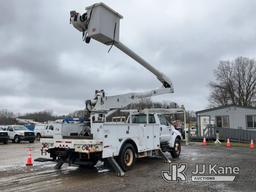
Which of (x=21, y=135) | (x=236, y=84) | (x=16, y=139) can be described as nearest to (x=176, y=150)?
(x=21, y=135)

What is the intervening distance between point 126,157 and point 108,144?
4.24ft

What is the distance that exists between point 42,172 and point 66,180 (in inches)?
69.5

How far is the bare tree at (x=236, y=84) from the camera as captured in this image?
5862cm

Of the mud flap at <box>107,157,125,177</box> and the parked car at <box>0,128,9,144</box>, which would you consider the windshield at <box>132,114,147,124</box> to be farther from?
the parked car at <box>0,128,9,144</box>

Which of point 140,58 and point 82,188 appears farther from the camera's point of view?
point 140,58

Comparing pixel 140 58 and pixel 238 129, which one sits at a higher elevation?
pixel 140 58

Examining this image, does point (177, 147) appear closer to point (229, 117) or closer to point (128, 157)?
point (128, 157)

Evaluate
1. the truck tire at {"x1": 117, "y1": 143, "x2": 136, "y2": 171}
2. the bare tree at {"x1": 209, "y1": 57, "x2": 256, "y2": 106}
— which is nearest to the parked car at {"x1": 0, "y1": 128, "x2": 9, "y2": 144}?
the truck tire at {"x1": 117, "y1": 143, "x2": 136, "y2": 171}

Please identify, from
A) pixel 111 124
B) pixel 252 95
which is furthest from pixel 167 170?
pixel 252 95

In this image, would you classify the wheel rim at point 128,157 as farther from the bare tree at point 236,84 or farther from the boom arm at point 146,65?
the bare tree at point 236,84

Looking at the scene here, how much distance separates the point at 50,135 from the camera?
34.0 feet

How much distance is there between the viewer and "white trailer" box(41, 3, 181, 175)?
29.0 feet

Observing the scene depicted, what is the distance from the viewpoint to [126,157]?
34.2 feet

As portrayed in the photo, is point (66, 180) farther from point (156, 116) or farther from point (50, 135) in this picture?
point (156, 116)
